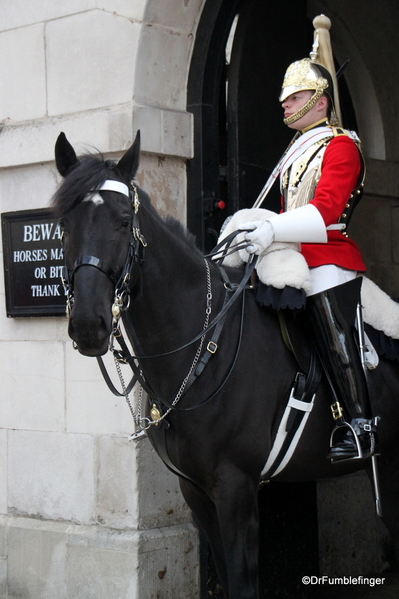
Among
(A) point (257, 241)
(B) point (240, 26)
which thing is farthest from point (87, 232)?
(B) point (240, 26)

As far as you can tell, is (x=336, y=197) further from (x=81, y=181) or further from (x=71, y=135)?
(x=71, y=135)

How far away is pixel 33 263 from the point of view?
5188 millimetres

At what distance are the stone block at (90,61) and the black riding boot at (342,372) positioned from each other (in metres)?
1.82

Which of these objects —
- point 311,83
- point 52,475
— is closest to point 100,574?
point 52,475

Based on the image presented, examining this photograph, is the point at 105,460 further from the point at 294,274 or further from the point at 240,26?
the point at 240,26

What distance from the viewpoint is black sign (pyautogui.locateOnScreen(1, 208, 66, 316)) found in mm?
5078

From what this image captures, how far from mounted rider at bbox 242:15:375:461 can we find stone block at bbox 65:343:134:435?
138 cm

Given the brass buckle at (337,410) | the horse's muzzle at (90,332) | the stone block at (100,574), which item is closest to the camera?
the horse's muzzle at (90,332)

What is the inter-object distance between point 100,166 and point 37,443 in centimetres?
244

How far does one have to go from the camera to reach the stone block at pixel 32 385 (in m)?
5.13

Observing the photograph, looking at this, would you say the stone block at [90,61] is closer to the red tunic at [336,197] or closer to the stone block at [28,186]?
the stone block at [28,186]

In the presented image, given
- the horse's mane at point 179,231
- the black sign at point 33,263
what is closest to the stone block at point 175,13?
the black sign at point 33,263

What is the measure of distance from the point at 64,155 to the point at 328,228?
129 centimetres

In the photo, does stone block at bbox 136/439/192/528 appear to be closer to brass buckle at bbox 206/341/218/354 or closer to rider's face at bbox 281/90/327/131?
brass buckle at bbox 206/341/218/354
